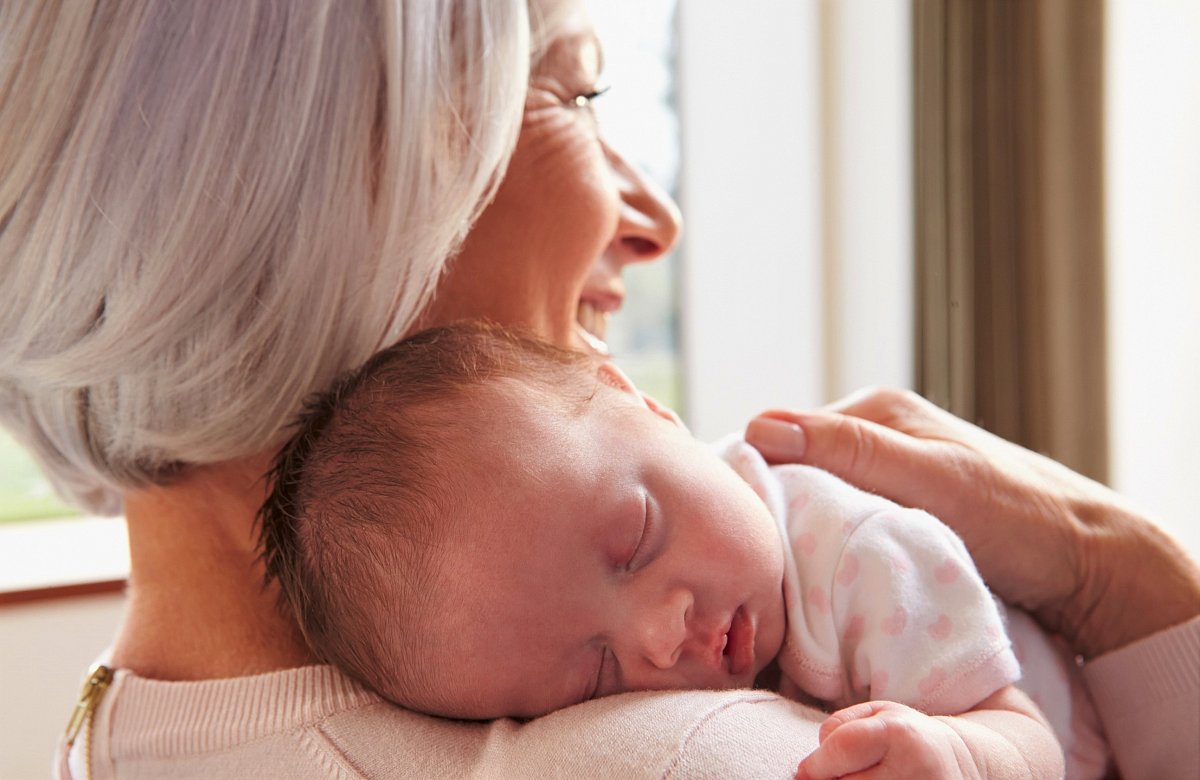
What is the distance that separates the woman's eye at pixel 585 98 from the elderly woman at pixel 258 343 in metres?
0.24

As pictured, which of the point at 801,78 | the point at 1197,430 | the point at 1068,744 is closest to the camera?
the point at 1068,744

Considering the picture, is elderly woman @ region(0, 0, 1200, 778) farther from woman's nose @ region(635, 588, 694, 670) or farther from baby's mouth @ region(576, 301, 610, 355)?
baby's mouth @ region(576, 301, 610, 355)

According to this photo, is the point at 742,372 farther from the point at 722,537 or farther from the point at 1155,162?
the point at 722,537

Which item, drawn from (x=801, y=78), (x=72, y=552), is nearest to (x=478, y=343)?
(x=72, y=552)

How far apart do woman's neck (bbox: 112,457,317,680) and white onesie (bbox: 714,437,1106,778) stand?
19.7 inches

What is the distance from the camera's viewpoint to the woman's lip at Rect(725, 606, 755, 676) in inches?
40.6

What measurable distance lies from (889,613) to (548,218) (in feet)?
2.10

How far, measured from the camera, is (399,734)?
3.17 ft

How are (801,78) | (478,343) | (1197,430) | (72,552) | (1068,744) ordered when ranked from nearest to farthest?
1. (478,343)
2. (1068,744)
3. (1197,430)
4. (72,552)
5. (801,78)

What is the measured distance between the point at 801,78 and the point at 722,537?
10.8 feet

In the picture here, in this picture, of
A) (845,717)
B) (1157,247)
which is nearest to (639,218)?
(845,717)

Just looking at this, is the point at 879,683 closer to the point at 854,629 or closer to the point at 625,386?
the point at 854,629

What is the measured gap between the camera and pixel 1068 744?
4.18ft

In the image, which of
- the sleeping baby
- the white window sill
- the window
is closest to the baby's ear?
the sleeping baby
